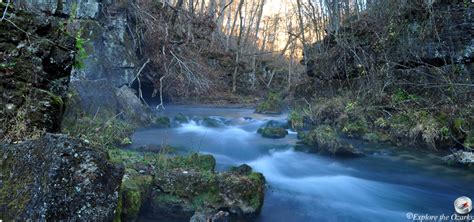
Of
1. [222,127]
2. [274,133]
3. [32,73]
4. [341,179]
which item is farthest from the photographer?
[222,127]

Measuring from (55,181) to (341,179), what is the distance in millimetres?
6335

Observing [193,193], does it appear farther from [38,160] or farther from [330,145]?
[330,145]

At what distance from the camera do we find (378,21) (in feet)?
41.6

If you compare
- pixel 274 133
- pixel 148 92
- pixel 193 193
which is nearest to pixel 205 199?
pixel 193 193

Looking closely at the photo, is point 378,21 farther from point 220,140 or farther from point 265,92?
point 265,92

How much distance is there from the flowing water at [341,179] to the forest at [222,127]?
0.04 meters

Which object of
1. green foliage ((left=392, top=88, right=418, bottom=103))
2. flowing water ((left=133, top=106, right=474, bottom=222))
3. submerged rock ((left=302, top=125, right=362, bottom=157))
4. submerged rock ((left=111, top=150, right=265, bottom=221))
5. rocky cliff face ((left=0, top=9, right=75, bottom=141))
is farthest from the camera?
green foliage ((left=392, top=88, right=418, bottom=103))

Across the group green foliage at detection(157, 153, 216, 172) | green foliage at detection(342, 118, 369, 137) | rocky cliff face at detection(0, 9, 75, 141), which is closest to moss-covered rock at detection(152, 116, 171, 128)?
green foliage at detection(157, 153, 216, 172)

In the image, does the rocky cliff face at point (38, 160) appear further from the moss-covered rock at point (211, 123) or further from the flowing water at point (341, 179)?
the moss-covered rock at point (211, 123)

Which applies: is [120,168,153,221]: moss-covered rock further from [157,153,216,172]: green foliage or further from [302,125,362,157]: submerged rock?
[302,125,362,157]: submerged rock

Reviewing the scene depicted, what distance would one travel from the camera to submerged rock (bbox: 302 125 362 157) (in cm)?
898

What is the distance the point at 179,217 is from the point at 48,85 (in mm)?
2534

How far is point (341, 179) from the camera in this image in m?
7.49

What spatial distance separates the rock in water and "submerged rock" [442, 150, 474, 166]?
7967 mm
